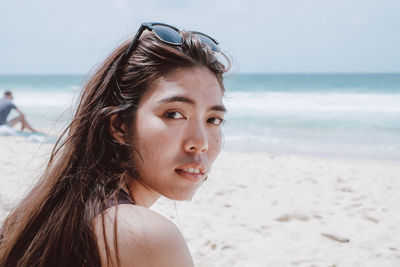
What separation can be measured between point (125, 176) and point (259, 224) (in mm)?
2976

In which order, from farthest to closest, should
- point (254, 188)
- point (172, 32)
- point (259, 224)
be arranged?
1. point (254, 188)
2. point (259, 224)
3. point (172, 32)

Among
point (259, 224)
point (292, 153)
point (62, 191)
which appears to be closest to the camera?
point (62, 191)

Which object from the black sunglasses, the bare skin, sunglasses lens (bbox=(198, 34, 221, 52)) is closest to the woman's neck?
the bare skin

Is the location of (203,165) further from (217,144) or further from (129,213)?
(129,213)

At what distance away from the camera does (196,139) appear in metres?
1.32

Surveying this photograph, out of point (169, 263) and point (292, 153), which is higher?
point (169, 263)

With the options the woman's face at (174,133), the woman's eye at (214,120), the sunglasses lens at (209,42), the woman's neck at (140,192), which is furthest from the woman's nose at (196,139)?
the sunglasses lens at (209,42)

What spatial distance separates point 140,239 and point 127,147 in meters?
0.44

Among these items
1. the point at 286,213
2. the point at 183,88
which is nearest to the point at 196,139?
the point at 183,88

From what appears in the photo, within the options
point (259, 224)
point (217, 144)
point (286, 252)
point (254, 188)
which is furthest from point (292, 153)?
point (217, 144)

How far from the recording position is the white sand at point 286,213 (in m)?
3.34

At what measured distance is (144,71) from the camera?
4.48 ft

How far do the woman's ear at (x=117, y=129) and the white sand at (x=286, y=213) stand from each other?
1.72ft

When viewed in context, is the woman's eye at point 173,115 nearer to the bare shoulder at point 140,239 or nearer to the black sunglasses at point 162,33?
the black sunglasses at point 162,33
